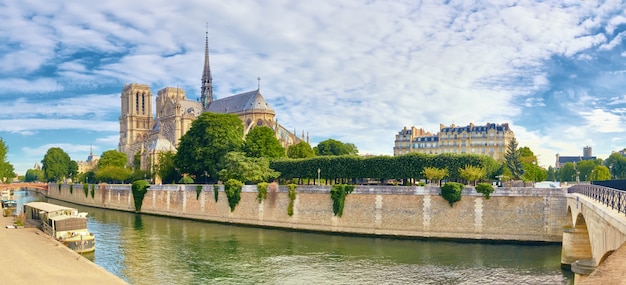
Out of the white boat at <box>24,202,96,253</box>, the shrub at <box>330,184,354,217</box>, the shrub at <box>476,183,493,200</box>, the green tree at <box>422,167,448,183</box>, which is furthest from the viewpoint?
the green tree at <box>422,167,448,183</box>

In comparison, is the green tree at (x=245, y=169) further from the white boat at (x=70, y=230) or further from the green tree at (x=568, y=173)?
the green tree at (x=568, y=173)

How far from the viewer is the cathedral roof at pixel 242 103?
98625 mm

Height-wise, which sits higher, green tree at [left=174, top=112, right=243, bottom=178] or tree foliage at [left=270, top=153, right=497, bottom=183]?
green tree at [left=174, top=112, right=243, bottom=178]

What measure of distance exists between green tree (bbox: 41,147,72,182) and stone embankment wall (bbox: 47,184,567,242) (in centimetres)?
7166

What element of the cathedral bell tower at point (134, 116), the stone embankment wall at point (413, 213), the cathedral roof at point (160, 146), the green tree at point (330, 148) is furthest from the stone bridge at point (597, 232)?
the cathedral bell tower at point (134, 116)

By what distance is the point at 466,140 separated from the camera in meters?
93.2

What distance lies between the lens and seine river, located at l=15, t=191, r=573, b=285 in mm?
22594

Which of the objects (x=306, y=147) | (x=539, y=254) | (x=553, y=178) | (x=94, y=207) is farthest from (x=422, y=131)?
(x=539, y=254)

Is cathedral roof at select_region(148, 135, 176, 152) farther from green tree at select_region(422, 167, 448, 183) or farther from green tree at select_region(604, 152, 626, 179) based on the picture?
green tree at select_region(604, 152, 626, 179)

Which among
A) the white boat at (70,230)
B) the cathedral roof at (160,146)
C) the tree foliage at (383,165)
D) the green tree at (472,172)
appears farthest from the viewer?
the cathedral roof at (160,146)

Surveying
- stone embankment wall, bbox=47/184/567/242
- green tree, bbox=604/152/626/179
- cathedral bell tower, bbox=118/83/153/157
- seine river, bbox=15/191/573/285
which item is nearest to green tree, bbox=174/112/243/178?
stone embankment wall, bbox=47/184/567/242

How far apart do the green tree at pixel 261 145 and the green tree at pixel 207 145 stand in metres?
1.11

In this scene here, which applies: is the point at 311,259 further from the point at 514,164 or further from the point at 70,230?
the point at 514,164

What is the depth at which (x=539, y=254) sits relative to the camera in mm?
27750
